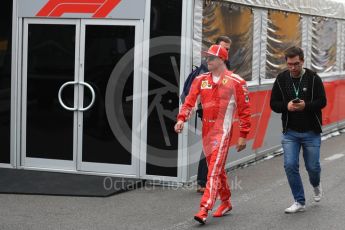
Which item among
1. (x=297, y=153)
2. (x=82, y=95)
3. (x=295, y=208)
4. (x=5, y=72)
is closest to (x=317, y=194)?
(x=295, y=208)

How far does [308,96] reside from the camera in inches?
305

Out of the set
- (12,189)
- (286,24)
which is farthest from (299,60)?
(286,24)

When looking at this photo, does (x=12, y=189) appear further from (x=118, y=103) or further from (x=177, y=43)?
(x=177, y=43)

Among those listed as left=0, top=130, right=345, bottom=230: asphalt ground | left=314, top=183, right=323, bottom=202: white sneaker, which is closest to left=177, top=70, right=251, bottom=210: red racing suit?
left=0, top=130, right=345, bottom=230: asphalt ground

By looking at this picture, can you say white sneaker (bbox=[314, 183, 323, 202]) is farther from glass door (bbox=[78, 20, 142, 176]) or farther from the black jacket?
glass door (bbox=[78, 20, 142, 176])

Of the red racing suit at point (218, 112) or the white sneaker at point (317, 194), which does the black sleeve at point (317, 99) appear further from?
the white sneaker at point (317, 194)

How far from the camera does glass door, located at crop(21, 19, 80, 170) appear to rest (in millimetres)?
10008

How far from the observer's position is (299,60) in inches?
301

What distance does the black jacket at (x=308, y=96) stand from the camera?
7.70 meters

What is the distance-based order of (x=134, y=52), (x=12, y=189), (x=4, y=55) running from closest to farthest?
(x=12, y=189) < (x=134, y=52) < (x=4, y=55)

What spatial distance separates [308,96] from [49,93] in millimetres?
3934

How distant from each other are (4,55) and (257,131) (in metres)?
4.22

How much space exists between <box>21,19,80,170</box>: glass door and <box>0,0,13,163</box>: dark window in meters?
0.23

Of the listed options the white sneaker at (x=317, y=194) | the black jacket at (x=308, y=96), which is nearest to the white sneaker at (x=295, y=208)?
the white sneaker at (x=317, y=194)
